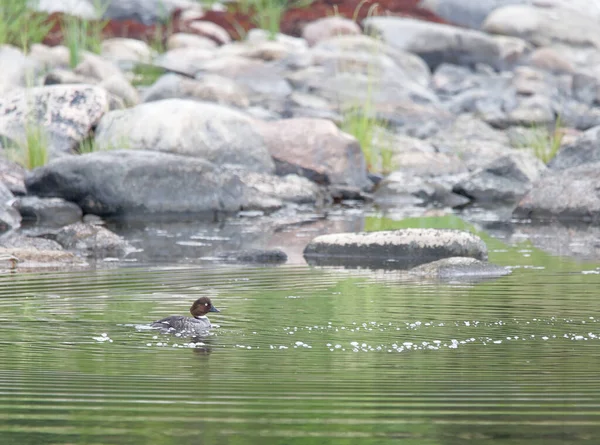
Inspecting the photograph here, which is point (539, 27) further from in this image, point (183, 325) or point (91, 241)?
point (183, 325)

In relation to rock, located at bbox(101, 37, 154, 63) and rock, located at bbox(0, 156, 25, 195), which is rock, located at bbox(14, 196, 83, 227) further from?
rock, located at bbox(101, 37, 154, 63)

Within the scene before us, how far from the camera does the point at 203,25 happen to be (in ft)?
105

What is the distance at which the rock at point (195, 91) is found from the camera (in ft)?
74.8

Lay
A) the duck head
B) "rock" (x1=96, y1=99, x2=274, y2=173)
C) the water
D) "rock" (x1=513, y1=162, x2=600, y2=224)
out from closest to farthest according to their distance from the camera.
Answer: the water < the duck head < "rock" (x1=513, y1=162, x2=600, y2=224) < "rock" (x1=96, y1=99, x2=274, y2=173)

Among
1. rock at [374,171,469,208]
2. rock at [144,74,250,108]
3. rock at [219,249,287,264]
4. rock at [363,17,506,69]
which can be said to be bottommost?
rock at [219,249,287,264]

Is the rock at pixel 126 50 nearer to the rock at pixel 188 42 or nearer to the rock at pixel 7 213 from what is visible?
the rock at pixel 188 42

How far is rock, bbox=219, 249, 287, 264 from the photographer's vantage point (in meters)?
12.6

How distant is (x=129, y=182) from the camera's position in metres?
16.6

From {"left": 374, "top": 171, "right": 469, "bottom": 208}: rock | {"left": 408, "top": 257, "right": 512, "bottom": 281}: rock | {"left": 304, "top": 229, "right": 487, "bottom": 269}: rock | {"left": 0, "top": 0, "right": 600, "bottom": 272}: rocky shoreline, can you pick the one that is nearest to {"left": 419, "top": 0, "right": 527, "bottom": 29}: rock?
{"left": 0, "top": 0, "right": 600, "bottom": 272}: rocky shoreline

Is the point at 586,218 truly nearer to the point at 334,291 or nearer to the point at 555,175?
the point at 555,175

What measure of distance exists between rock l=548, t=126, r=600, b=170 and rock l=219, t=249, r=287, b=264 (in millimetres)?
7933

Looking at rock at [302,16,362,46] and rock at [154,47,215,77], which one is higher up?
rock at [302,16,362,46]

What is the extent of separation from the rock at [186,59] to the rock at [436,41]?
5588 mm

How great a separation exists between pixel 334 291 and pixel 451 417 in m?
4.79
